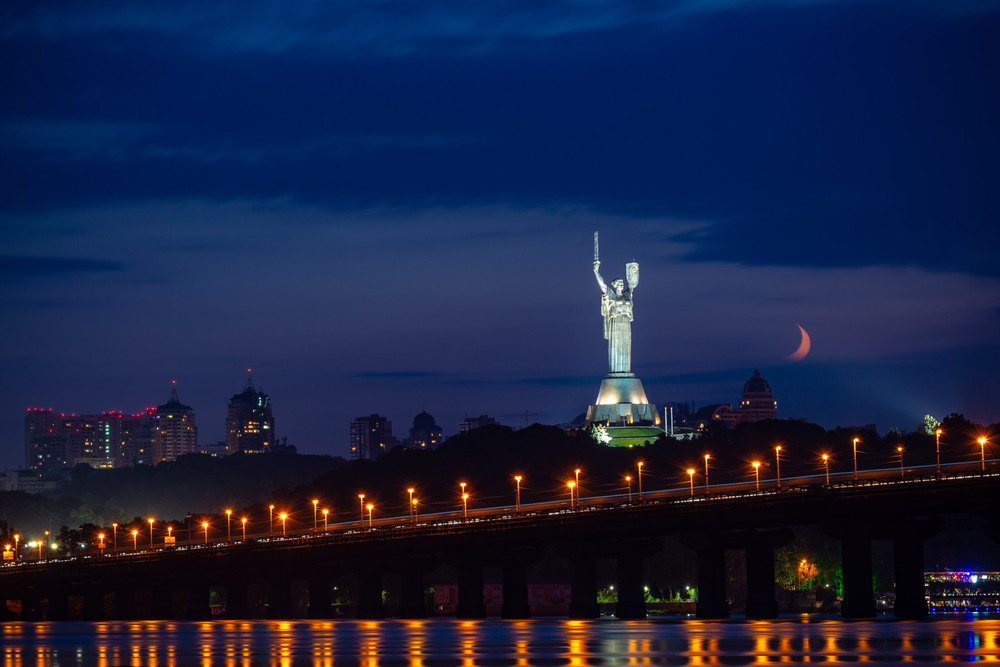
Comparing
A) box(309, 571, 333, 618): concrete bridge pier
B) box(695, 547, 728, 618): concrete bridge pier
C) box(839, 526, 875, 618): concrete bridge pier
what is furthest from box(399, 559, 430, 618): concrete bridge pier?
box(839, 526, 875, 618): concrete bridge pier

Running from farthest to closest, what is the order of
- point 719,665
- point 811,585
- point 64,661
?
point 811,585 < point 64,661 < point 719,665

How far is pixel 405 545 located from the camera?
5566 inches

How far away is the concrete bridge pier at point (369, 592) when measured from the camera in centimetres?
14675

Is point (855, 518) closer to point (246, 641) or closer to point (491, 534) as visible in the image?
point (491, 534)

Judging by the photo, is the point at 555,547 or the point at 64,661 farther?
the point at 555,547

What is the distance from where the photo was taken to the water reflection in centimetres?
6544

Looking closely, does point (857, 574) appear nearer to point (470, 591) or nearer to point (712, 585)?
point (712, 585)

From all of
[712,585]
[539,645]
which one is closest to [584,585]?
[712,585]

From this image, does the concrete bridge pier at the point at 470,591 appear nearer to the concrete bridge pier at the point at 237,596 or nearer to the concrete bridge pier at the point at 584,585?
Answer: the concrete bridge pier at the point at 584,585

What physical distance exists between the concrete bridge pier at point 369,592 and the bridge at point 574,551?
147 mm

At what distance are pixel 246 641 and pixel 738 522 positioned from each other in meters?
45.7

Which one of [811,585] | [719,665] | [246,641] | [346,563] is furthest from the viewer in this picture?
[811,585]

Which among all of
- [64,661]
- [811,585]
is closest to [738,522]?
[811,585]

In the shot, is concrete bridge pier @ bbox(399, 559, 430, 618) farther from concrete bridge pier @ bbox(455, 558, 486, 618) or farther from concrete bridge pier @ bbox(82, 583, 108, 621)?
concrete bridge pier @ bbox(82, 583, 108, 621)
